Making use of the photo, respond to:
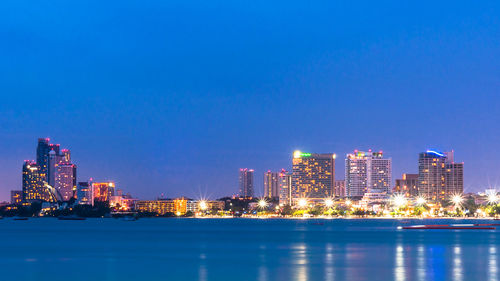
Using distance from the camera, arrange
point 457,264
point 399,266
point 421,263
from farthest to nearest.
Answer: point 421,263 → point 457,264 → point 399,266

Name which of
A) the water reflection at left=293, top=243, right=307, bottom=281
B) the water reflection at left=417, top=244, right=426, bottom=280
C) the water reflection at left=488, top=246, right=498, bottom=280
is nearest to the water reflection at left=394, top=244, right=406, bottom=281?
the water reflection at left=417, top=244, right=426, bottom=280

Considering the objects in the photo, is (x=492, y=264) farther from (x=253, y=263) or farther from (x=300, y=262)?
(x=253, y=263)

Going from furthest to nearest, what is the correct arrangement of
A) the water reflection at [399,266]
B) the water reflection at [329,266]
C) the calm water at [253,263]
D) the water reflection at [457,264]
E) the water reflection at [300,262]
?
the calm water at [253,263], the water reflection at [300,262], the water reflection at [457,264], the water reflection at [329,266], the water reflection at [399,266]

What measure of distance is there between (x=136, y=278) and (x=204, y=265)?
15.6 metres

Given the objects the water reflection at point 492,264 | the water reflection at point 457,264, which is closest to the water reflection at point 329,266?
the water reflection at point 457,264

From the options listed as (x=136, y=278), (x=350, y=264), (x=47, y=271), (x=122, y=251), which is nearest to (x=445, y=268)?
(x=350, y=264)

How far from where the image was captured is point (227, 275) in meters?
71.2

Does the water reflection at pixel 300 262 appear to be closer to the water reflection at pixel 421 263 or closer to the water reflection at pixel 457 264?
A: the water reflection at pixel 421 263

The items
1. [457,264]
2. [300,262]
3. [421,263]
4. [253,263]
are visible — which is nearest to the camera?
[457,264]

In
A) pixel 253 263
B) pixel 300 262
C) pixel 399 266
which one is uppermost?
pixel 399 266

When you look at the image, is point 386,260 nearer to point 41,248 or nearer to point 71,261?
point 71,261

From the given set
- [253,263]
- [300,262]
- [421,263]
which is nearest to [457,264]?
[421,263]

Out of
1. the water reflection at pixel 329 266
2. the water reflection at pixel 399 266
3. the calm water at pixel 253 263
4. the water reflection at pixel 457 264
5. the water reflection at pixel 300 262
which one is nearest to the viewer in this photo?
the water reflection at pixel 399 266

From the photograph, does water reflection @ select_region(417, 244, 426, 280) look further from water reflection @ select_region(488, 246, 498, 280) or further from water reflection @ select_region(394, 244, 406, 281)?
water reflection @ select_region(488, 246, 498, 280)
